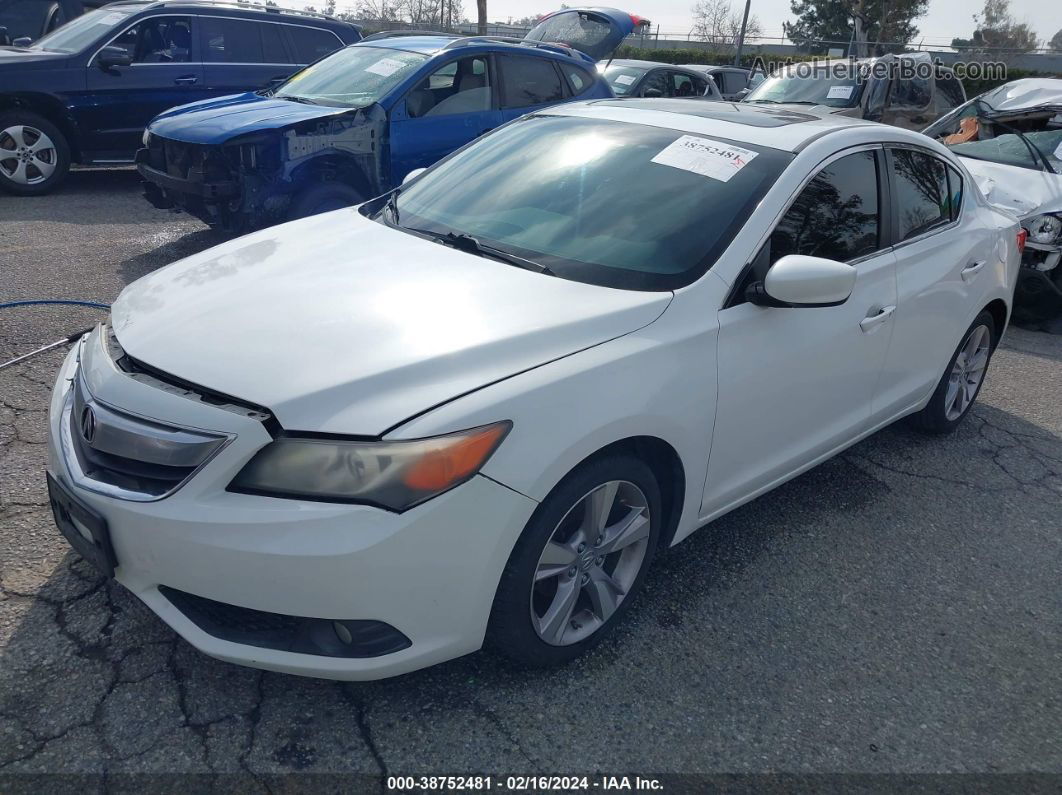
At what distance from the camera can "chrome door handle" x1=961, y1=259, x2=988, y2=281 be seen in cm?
408

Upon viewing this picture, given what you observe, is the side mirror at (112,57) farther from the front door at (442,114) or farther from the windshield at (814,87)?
the windshield at (814,87)

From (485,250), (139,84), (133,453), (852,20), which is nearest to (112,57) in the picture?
(139,84)

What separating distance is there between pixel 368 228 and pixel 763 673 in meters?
2.15

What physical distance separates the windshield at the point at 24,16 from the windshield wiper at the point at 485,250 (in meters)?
10.5

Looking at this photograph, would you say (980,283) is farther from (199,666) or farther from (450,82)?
(450,82)

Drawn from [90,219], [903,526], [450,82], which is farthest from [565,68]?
[903,526]

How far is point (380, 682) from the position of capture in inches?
99.4

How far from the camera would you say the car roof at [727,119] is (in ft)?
11.0

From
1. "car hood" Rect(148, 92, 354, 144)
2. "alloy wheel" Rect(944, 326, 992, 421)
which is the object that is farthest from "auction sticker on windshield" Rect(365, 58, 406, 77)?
"alloy wheel" Rect(944, 326, 992, 421)

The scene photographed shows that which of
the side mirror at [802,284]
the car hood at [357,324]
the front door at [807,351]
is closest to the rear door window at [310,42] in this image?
the car hood at [357,324]

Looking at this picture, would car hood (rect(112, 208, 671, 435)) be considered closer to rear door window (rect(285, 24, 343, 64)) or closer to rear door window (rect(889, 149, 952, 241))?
rear door window (rect(889, 149, 952, 241))

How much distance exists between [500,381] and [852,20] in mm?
47376

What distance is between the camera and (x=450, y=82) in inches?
272

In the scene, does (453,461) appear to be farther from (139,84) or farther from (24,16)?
(24,16)
